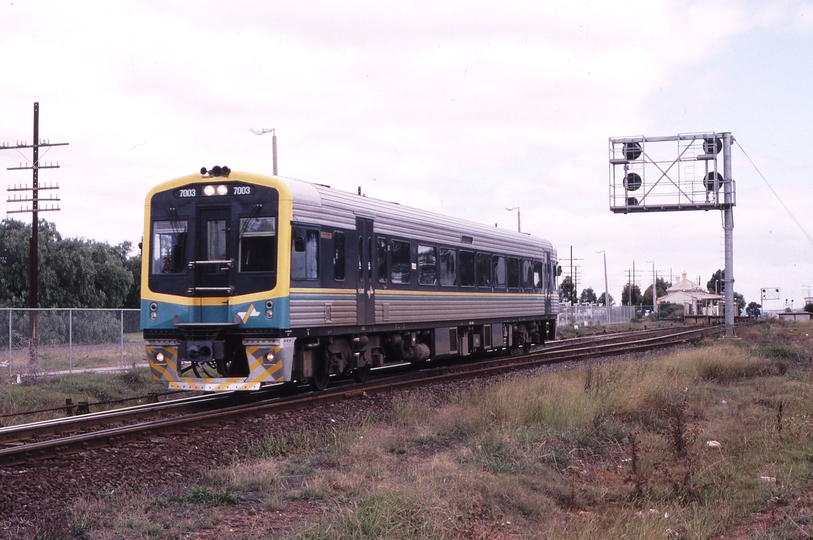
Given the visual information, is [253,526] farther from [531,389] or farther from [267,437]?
[531,389]

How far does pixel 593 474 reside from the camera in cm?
955

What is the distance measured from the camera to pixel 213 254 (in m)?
13.6

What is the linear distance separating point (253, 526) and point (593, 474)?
4.41m

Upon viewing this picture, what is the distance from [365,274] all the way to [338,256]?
1.16 meters

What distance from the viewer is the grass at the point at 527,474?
22.6 feet

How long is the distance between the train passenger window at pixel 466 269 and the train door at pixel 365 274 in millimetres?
4673

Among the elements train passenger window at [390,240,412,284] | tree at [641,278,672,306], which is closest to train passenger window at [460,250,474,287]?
train passenger window at [390,240,412,284]

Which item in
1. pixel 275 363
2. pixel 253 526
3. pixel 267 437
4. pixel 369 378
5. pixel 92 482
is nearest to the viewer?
pixel 253 526

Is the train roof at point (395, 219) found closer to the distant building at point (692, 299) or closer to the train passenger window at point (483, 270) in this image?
the train passenger window at point (483, 270)

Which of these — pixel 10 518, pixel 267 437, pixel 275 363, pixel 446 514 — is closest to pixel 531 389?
pixel 275 363

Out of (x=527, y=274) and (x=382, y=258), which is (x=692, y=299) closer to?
(x=527, y=274)

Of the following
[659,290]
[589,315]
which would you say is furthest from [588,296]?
[589,315]

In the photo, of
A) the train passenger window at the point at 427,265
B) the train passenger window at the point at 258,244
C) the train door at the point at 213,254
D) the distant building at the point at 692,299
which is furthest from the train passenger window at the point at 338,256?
the distant building at the point at 692,299

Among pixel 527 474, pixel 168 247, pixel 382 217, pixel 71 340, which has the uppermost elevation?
pixel 382 217
